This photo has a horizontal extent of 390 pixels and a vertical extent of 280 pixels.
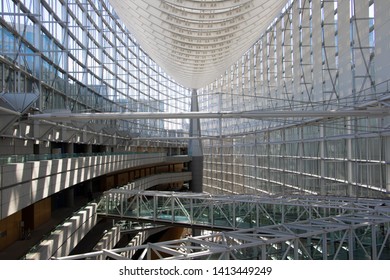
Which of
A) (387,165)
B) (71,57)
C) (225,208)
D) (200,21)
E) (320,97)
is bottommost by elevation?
(225,208)

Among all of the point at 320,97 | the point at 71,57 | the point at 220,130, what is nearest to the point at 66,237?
the point at 220,130

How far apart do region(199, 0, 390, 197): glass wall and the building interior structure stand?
0.28 feet

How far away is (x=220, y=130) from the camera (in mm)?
22969

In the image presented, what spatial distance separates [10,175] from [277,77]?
22.6m

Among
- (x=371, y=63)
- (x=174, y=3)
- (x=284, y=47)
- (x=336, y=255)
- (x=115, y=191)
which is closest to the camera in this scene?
(x=336, y=255)

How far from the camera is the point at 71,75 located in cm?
2541

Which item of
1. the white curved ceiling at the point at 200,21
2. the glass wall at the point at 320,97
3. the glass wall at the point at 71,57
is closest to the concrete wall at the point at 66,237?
the glass wall at the point at 71,57

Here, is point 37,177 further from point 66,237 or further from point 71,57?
point 71,57

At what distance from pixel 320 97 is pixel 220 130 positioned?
5.46 m

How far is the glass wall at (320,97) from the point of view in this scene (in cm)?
1780

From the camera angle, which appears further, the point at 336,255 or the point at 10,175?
the point at 10,175

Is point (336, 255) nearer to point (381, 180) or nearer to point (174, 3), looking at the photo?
point (381, 180)
